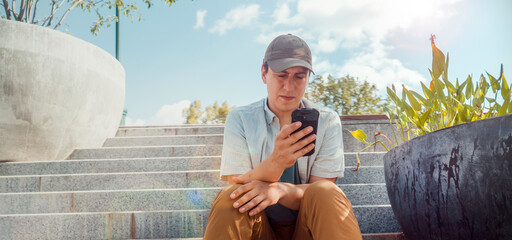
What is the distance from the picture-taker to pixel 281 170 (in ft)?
5.65

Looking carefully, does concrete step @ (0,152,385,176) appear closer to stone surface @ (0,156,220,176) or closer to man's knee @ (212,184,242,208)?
stone surface @ (0,156,220,176)

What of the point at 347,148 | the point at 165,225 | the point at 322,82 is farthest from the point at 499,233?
the point at 322,82

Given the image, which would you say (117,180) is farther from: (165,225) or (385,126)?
(385,126)

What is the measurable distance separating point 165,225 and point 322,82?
9546mm

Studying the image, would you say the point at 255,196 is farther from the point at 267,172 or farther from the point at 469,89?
the point at 469,89

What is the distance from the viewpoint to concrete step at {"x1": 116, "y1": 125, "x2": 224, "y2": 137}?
5.73 metres

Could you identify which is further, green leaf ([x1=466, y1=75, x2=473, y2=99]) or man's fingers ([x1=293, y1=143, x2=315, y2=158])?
green leaf ([x1=466, y1=75, x2=473, y2=99])

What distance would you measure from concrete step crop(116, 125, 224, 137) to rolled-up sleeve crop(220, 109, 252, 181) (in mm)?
3504

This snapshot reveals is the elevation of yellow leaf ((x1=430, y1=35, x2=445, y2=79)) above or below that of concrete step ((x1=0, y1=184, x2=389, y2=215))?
above

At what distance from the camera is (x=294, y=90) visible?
2.00 m

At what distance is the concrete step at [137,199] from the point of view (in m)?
3.03

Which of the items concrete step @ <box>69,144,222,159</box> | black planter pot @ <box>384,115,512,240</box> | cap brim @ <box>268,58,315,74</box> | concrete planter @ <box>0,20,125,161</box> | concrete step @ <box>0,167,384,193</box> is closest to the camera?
black planter pot @ <box>384,115,512,240</box>

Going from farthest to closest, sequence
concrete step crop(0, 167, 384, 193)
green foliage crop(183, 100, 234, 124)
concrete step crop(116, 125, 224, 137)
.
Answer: green foliage crop(183, 100, 234, 124) < concrete step crop(116, 125, 224, 137) < concrete step crop(0, 167, 384, 193)

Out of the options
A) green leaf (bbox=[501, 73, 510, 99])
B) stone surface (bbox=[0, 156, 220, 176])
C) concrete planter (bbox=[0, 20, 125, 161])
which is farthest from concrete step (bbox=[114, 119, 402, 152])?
green leaf (bbox=[501, 73, 510, 99])
